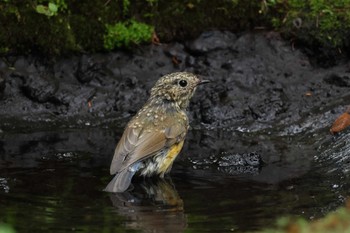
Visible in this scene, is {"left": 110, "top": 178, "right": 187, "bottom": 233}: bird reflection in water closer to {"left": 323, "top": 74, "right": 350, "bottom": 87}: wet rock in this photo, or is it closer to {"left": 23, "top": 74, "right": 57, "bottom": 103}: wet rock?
{"left": 23, "top": 74, "right": 57, "bottom": 103}: wet rock

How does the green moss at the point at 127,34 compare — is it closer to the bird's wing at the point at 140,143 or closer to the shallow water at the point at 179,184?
the shallow water at the point at 179,184

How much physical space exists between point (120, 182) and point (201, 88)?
9.66 feet

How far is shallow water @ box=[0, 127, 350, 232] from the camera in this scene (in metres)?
7.03

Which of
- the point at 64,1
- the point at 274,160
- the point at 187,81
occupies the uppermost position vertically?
the point at 64,1

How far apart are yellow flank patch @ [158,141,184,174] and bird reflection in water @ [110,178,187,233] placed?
0.11 m

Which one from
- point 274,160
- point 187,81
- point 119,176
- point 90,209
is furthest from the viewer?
point 187,81

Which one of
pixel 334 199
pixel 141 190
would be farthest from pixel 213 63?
pixel 334 199

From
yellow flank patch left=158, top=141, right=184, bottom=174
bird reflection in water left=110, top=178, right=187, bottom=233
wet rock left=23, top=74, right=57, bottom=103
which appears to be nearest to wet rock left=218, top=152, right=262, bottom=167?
yellow flank patch left=158, top=141, right=184, bottom=174

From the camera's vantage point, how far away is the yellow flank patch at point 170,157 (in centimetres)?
877

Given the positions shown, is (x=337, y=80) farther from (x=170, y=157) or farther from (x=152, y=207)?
(x=152, y=207)

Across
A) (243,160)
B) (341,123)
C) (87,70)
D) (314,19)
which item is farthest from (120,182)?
(314,19)

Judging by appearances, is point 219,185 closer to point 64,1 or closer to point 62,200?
point 62,200

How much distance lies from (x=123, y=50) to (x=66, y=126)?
137cm

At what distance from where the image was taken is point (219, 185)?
8.27 meters
